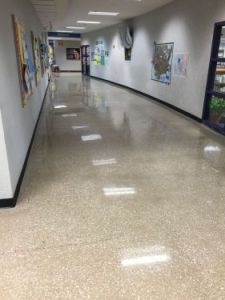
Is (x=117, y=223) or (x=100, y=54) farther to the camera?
(x=100, y=54)

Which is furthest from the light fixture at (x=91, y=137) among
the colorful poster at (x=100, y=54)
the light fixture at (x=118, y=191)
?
the colorful poster at (x=100, y=54)

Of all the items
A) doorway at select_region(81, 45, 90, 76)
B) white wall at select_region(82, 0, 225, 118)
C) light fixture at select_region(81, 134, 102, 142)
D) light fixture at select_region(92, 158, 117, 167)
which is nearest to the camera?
light fixture at select_region(92, 158, 117, 167)

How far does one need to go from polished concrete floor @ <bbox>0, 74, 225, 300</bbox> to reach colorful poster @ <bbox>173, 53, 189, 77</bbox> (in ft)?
9.02

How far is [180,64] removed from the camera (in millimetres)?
7039

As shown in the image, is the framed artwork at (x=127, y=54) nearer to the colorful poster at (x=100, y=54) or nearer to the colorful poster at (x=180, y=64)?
the colorful poster at (x=100, y=54)

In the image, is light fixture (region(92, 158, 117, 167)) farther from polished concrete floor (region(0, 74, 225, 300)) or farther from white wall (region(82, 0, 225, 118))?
white wall (region(82, 0, 225, 118))

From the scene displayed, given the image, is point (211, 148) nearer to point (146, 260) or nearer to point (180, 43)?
point (146, 260)

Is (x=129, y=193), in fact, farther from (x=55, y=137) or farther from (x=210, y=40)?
(x=210, y=40)

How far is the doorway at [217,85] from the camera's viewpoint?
17.7ft

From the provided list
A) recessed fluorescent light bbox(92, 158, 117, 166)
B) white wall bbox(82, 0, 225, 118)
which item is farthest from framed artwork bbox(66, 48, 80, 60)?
recessed fluorescent light bbox(92, 158, 117, 166)

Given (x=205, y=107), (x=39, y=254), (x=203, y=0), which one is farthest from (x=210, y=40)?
(x=39, y=254)

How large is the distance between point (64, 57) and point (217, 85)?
66.3 feet

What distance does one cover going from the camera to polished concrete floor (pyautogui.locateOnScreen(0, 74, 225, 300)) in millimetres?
1838

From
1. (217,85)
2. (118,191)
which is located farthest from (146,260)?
(217,85)
